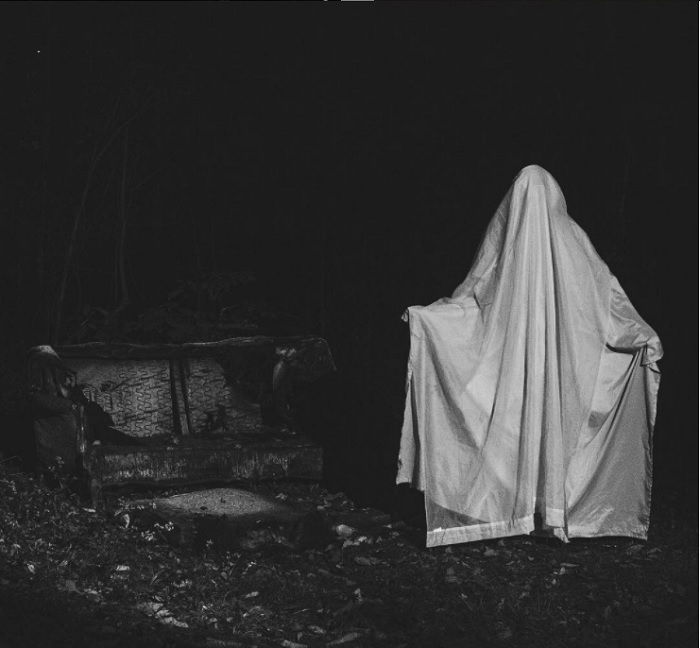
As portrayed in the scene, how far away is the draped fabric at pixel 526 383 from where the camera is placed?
208 inches

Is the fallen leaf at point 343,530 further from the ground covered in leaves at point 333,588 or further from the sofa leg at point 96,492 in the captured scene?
the sofa leg at point 96,492

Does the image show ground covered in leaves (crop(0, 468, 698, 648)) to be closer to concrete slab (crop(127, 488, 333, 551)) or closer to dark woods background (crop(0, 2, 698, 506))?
concrete slab (crop(127, 488, 333, 551))

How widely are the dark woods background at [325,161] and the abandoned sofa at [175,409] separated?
1.19m

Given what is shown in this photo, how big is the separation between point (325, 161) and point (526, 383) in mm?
6817

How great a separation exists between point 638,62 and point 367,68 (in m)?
3.18

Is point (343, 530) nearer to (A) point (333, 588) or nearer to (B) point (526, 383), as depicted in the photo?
(A) point (333, 588)

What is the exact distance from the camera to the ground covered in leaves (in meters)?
4.23

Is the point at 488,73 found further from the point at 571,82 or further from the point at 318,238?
the point at 318,238

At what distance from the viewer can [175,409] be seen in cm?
712

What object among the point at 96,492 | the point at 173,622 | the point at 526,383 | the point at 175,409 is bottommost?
the point at 173,622

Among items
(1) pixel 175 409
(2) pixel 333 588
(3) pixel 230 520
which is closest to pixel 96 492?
(3) pixel 230 520

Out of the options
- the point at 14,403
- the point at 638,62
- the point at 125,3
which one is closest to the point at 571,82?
the point at 638,62

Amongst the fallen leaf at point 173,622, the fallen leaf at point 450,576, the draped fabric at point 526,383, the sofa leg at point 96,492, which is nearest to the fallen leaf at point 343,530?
the draped fabric at point 526,383

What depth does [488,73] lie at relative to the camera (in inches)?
412
